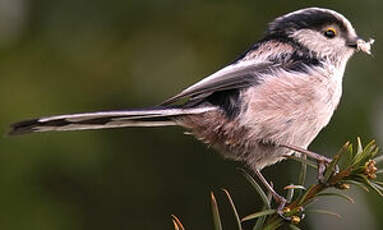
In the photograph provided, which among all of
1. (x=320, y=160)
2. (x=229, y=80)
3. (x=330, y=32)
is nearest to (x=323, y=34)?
(x=330, y=32)

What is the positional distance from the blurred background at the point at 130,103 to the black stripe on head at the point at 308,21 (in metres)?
0.36

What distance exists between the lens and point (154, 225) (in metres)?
4.39

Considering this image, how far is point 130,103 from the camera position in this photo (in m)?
4.12

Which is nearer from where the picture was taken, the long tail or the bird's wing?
the long tail

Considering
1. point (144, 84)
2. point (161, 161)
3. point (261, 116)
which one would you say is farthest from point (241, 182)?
point (261, 116)

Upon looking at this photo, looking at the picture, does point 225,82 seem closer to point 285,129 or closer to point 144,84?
point 285,129

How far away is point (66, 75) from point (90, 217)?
795mm

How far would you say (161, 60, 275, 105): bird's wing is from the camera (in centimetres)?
311

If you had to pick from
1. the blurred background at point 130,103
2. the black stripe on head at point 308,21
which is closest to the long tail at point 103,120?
the black stripe on head at point 308,21

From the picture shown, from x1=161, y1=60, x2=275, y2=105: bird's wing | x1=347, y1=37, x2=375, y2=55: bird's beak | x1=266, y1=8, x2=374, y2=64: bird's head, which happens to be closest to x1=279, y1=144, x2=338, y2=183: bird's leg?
x1=161, y1=60, x2=275, y2=105: bird's wing

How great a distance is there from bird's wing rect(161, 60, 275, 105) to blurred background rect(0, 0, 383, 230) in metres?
0.63

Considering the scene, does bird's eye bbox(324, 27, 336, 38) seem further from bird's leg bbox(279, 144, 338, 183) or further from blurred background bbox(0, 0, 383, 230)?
bird's leg bbox(279, 144, 338, 183)

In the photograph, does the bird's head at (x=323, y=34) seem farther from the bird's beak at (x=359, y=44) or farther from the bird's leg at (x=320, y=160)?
the bird's leg at (x=320, y=160)

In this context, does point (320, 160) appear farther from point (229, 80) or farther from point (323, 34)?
point (323, 34)
